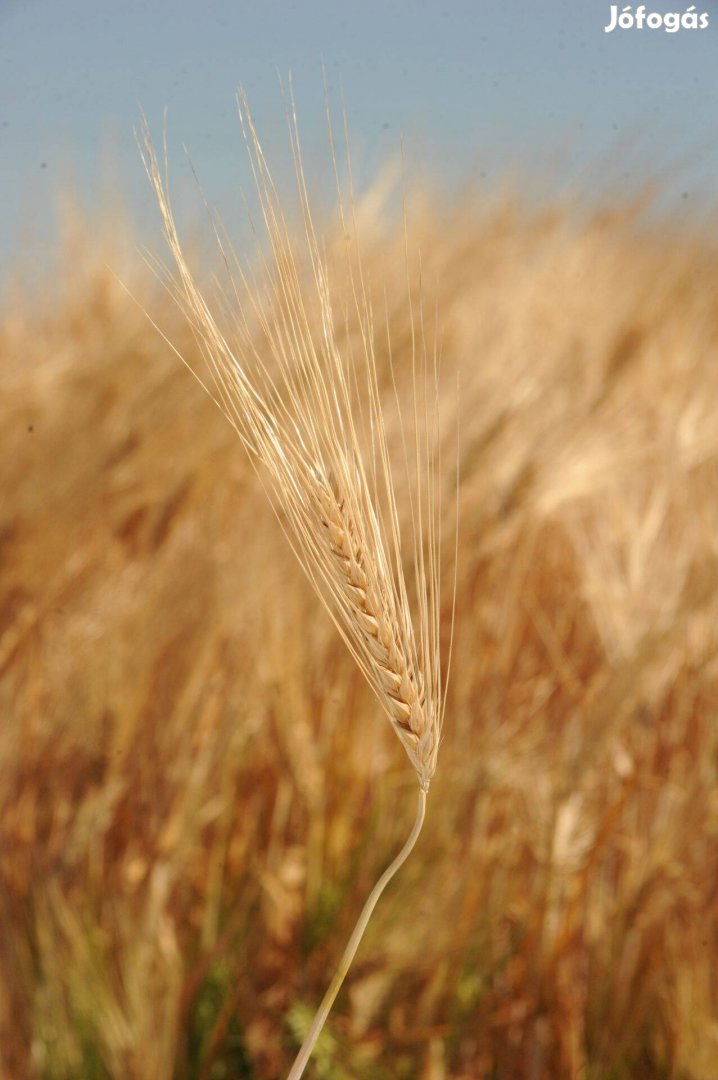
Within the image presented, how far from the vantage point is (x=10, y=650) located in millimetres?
1148

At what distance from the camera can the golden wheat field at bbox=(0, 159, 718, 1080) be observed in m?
1.02

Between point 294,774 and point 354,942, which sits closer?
point 354,942

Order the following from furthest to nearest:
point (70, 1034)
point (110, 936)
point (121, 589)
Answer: point (121, 589), point (110, 936), point (70, 1034)

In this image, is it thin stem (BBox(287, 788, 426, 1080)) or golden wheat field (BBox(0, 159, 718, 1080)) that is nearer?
thin stem (BBox(287, 788, 426, 1080))

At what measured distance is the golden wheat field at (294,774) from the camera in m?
1.02

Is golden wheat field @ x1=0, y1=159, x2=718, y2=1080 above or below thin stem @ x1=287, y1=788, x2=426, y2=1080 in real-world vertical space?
below

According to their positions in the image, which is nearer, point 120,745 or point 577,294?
point 120,745

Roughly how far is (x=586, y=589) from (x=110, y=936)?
0.64m

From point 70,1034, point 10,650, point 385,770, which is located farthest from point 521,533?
point 70,1034

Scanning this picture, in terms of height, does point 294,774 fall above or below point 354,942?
below

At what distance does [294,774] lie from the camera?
115 centimetres

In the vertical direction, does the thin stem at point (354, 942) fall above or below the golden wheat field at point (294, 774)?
above

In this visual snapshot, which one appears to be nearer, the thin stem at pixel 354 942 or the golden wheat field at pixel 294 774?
the thin stem at pixel 354 942

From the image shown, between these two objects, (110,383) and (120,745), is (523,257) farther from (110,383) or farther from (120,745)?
(120,745)
